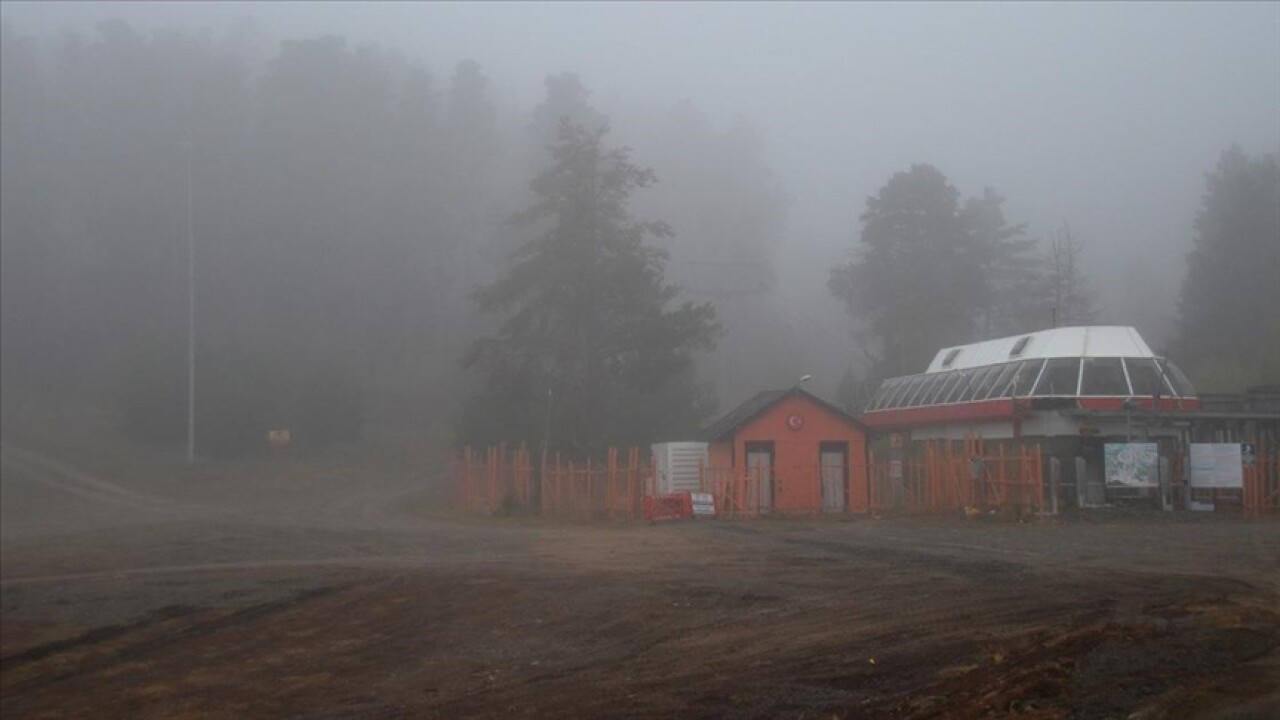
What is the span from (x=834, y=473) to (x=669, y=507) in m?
6.57

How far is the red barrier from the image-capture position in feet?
119

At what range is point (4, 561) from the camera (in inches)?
1120

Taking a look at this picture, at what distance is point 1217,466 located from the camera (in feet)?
108

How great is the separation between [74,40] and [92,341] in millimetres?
27384

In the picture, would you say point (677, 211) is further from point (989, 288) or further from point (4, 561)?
point (4, 561)

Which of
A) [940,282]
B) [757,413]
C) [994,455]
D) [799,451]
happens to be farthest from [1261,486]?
[940,282]

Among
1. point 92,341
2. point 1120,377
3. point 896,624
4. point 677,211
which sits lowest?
point 896,624

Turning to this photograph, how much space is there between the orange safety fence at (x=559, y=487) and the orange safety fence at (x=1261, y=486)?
16709 mm

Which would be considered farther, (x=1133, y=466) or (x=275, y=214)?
(x=275, y=214)

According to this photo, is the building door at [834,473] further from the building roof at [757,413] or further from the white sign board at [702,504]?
the white sign board at [702,504]

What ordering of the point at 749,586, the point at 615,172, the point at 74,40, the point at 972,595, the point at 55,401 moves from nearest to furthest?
the point at 972,595
the point at 749,586
the point at 615,172
the point at 55,401
the point at 74,40

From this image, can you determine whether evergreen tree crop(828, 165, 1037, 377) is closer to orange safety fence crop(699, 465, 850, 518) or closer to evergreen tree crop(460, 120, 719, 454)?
evergreen tree crop(460, 120, 719, 454)

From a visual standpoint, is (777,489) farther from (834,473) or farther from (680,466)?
(680,466)

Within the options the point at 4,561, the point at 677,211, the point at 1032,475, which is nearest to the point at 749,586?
the point at 1032,475
